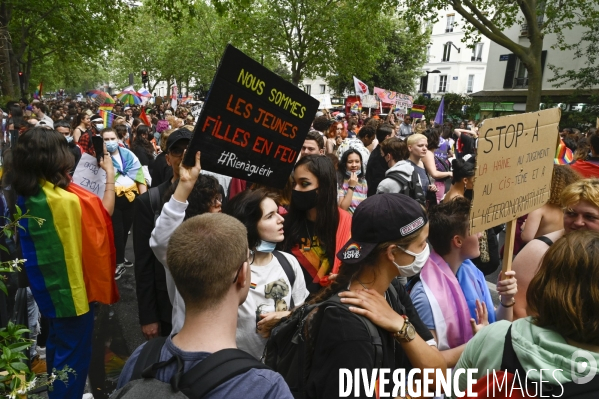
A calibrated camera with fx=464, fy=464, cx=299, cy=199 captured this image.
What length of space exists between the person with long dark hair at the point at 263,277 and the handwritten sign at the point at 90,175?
1.70 m

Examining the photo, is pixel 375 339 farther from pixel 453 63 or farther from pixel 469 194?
pixel 453 63

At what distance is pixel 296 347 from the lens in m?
1.93

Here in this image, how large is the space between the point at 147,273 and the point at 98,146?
136cm

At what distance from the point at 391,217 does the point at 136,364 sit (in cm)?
112

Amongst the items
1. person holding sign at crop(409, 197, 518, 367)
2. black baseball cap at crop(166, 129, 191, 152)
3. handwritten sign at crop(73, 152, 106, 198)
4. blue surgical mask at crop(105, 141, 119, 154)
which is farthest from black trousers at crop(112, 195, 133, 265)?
person holding sign at crop(409, 197, 518, 367)

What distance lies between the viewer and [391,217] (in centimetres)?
196

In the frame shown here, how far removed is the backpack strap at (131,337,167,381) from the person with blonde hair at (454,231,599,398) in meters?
1.12

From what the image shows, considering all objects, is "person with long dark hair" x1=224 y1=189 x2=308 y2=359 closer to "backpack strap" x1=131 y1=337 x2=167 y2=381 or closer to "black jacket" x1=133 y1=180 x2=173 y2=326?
"black jacket" x1=133 y1=180 x2=173 y2=326

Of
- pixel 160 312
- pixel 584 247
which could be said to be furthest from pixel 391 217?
pixel 160 312

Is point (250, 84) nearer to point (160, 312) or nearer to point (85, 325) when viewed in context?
point (160, 312)

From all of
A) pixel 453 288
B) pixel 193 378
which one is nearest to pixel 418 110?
pixel 453 288

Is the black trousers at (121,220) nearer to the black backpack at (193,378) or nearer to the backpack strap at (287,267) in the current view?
the backpack strap at (287,267)

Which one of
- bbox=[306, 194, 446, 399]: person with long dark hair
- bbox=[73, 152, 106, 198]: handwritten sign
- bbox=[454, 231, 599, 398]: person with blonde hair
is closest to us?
bbox=[454, 231, 599, 398]: person with blonde hair

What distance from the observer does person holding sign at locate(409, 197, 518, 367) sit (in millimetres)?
2410
